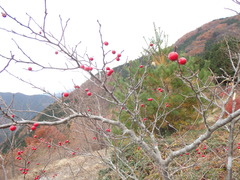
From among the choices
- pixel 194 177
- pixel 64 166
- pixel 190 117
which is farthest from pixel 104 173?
pixel 64 166

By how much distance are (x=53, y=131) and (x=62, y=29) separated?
1260 cm

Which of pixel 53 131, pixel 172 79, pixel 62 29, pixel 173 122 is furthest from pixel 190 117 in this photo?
pixel 53 131

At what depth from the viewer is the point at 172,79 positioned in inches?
214

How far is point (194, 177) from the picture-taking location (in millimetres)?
3123

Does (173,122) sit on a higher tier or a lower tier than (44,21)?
lower

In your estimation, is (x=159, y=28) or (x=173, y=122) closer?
(x=173, y=122)

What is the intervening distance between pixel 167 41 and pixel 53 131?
10.8 meters

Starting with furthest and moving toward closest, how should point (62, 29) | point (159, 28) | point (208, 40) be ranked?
point (208, 40), point (159, 28), point (62, 29)

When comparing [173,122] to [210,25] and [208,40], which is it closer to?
[208,40]

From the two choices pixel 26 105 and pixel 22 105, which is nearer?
pixel 26 105

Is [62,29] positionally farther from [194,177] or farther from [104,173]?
[104,173]

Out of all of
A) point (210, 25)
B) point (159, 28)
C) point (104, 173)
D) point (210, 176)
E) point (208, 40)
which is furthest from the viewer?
point (210, 25)

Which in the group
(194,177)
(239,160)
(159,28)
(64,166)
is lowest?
(64,166)

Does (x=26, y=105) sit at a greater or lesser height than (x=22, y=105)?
lesser
